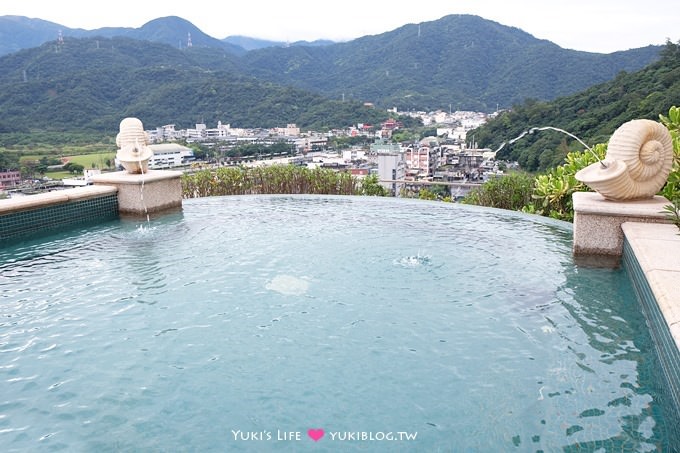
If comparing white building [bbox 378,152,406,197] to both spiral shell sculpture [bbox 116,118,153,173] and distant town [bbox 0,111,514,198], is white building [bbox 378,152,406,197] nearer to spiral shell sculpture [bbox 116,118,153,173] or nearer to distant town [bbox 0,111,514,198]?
distant town [bbox 0,111,514,198]

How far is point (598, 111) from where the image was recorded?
31250 mm

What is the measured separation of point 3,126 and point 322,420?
2732 inches

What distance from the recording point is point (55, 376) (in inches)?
119

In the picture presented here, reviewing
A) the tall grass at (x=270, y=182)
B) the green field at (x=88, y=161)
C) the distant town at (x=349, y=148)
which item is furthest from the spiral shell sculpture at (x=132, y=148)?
the green field at (x=88, y=161)

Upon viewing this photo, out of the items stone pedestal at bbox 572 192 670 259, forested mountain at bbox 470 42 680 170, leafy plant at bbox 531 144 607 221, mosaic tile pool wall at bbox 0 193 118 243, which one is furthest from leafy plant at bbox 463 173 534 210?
forested mountain at bbox 470 42 680 170

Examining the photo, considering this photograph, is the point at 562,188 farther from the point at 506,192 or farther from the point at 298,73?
the point at 298,73

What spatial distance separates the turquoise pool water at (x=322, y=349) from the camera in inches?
96.3

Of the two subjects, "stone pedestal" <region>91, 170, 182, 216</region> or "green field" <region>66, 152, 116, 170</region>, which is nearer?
"stone pedestal" <region>91, 170, 182, 216</region>

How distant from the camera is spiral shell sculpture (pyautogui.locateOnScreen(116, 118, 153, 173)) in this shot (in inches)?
316

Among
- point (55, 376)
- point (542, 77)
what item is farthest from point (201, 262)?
point (542, 77)

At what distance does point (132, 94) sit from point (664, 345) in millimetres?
90537

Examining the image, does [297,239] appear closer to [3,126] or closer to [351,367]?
[351,367]

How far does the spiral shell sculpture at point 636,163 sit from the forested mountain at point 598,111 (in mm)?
18850

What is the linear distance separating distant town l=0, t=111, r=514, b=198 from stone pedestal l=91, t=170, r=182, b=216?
17223 mm
